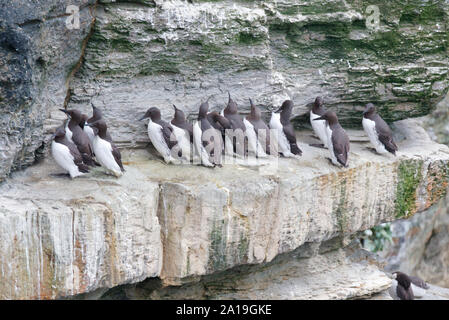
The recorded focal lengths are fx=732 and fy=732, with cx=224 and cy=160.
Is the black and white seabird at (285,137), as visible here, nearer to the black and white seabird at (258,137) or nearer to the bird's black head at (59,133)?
the black and white seabird at (258,137)

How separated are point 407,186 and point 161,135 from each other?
3520 mm

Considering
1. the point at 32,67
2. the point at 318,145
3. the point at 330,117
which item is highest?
the point at 32,67

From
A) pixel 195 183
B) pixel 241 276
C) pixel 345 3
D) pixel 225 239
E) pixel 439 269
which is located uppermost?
pixel 345 3

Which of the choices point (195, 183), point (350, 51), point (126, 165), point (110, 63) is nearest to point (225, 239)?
point (195, 183)

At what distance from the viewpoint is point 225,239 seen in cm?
790

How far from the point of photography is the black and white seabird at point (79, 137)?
7.88 m

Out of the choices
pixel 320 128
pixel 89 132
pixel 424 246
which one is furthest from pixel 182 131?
pixel 424 246

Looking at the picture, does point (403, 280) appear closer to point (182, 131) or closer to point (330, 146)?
point (330, 146)

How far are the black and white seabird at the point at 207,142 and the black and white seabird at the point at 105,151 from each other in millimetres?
995

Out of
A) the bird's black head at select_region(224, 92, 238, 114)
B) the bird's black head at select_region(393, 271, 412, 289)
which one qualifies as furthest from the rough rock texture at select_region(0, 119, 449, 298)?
the bird's black head at select_region(393, 271, 412, 289)

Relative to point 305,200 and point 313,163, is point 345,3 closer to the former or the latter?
point 313,163

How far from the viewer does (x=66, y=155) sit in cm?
752

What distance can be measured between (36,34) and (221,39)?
253 cm

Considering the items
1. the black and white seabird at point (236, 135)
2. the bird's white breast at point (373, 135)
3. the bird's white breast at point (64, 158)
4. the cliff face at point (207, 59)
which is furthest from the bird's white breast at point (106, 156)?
the bird's white breast at point (373, 135)
